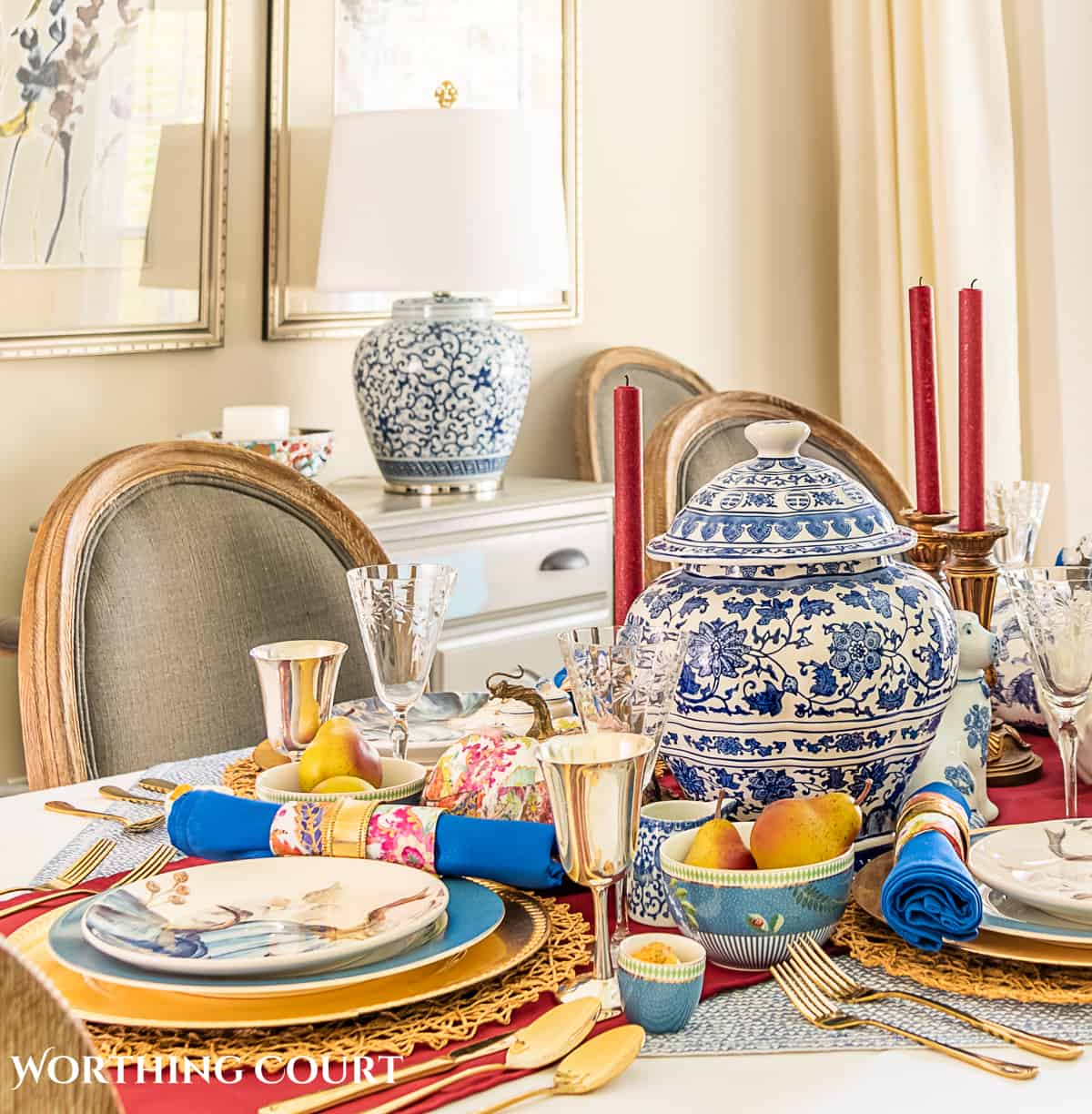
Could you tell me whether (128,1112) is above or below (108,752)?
below

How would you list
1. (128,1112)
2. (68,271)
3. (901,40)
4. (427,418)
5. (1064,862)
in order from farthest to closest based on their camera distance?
(901,40), (427,418), (68,271), (1064,862), (128,1112)

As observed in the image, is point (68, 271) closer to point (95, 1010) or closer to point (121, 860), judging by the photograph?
point (121, 860)

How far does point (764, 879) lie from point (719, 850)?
0.14ft

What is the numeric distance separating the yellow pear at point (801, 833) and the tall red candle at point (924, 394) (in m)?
0.36

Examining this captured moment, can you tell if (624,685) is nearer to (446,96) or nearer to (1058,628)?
(1058,628)

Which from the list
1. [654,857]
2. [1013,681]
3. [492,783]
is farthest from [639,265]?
[654,857]

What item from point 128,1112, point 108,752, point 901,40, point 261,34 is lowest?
point 128,1112

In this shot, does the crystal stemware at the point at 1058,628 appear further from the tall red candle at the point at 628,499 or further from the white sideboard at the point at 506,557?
the white sideboard at the point at 506,557

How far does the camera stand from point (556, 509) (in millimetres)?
2658

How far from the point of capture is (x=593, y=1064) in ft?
2.20

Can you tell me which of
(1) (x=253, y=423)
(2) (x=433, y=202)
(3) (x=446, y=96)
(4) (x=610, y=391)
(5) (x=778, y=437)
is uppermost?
(3) (x=446, y=96)

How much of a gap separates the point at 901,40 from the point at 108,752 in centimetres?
280

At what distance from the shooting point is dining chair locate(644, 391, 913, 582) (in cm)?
189

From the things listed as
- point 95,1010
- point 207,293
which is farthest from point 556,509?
point 95,1010
